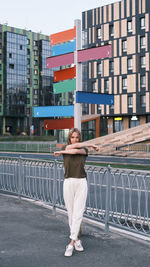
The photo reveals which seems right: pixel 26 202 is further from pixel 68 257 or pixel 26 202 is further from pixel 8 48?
pixel 8 48

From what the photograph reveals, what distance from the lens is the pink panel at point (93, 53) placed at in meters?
8.02

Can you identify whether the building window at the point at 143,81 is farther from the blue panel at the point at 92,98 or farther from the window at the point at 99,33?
the blue panel at the point at 92,98

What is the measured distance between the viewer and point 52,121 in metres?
8.62

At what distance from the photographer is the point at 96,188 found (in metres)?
8.03

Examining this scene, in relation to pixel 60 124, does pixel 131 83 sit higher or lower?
higher

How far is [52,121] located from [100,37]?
44.6 metres

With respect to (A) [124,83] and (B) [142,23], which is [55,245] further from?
(B) [142,23]

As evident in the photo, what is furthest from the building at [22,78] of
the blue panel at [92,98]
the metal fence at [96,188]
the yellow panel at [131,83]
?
the blue panel at [92,98]

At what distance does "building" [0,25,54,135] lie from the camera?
8450 cm

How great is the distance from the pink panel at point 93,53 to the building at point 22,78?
77.0m

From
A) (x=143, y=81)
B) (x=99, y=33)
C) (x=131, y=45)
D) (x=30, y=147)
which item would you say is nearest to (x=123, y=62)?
(x=131, y=45)

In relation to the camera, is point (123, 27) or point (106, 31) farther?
point (106, 31)

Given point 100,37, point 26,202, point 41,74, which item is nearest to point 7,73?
point 41,74

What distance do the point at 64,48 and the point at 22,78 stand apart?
270 feet
